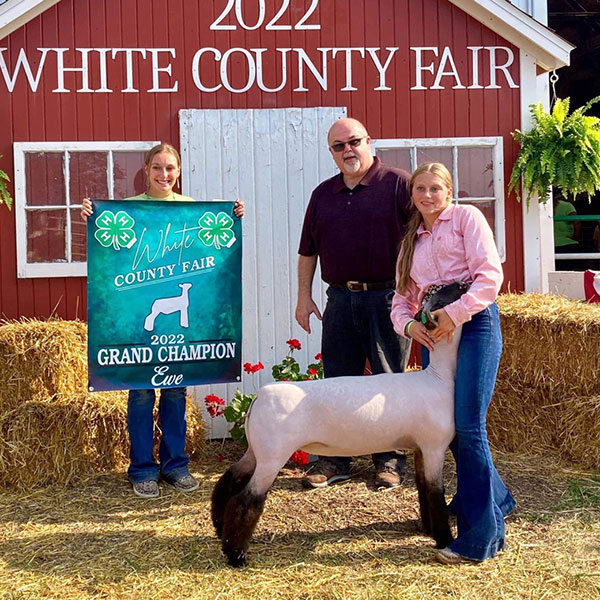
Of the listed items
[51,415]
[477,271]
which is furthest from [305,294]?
[51,415]

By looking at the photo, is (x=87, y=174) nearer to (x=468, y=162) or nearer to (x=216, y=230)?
(x=216, y=230)

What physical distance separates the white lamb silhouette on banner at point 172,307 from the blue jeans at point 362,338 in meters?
0.88

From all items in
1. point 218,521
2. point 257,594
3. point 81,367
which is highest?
point 81,367

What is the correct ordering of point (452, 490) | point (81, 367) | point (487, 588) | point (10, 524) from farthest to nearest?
point (81, 367), point (452, 490), point (10, 524), point (487, 588)

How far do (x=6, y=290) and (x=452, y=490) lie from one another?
3658 millimetres

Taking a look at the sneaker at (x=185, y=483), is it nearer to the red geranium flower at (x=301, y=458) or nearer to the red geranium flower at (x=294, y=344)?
the red geranium flower at (x=301, y=458)

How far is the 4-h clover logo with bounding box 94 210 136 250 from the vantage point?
463 centimetres

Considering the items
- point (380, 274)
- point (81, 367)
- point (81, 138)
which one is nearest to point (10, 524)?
point (81, 367)

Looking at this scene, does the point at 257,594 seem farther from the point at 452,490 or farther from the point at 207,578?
the point at 452,490

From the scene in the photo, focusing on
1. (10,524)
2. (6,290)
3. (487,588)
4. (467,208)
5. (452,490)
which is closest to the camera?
(487,588)

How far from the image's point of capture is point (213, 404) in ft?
18.9

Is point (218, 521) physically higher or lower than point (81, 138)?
lower

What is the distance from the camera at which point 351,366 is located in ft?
15.8

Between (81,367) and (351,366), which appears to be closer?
(351,366)
